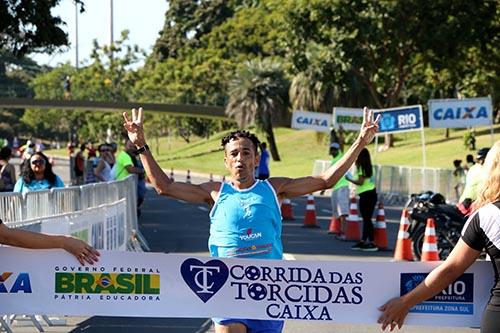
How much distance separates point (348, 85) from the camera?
53.3 m

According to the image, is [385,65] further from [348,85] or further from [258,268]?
[258,268]

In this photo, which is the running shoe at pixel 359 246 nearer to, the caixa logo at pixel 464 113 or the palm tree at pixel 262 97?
the caixa logo at pixel 464 113

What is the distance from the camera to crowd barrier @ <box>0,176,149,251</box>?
37.5 ft

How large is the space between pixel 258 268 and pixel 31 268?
4.34 ft

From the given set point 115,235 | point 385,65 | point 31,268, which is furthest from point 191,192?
point 385,65

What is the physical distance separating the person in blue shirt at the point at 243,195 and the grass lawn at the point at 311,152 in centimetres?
4108

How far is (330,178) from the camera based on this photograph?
6930 mm

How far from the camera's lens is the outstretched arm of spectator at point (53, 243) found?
6469 mm

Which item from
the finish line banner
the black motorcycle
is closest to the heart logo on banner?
the finish line banner

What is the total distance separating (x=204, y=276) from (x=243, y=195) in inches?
20.3

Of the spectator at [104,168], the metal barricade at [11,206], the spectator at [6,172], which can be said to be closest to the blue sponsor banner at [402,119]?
the spectator at [104,168]

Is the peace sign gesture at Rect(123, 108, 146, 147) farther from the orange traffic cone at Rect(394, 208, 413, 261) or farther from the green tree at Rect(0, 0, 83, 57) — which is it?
the green tree at Rect(0, 0, 83, 57)

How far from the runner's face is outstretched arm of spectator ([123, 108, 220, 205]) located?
0.71 feet

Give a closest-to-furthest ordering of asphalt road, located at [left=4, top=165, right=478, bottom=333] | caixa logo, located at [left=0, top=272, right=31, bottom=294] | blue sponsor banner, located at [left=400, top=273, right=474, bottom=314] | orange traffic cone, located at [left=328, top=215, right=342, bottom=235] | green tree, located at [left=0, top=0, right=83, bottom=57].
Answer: blue sponsor banner, located at [left=400, top=273, right=474, bottom=314] → caixa logo, located at [left=0, top=272, right=31, bottom=294] → asphalt road, located at [left=4, top=165, right=478, bottom=333] → orange traffic cone, located at [left=328, top=215, right=342, bottom=235] → green tree, located at [left=0, top=0, right=83, bottom=57]
